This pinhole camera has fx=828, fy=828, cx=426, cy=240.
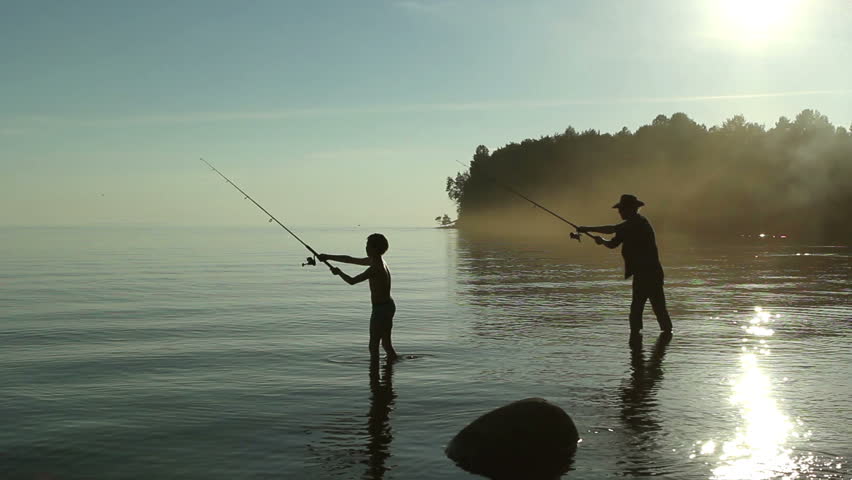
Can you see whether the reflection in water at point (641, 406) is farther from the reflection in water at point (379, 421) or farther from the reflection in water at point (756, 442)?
the reflection in water at point (379, 421)

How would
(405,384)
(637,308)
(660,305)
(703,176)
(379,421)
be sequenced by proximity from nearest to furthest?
(379,421) < (405,384) < (637,308) < (660,305) < (703,176)

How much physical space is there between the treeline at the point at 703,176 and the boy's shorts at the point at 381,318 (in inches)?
2507

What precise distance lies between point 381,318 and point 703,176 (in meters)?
101

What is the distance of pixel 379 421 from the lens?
791cm

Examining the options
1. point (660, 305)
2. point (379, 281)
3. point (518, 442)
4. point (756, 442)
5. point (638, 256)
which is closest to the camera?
point (518, 442)

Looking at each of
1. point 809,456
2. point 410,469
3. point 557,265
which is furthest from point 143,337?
point 557,265

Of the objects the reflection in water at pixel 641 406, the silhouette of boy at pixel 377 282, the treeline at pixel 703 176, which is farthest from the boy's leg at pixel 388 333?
the treeline at pixel 703 176

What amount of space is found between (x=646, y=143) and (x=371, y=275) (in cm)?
11447

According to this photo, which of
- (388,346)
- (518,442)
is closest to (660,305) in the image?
(388,346)

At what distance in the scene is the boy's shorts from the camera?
10.7 metres

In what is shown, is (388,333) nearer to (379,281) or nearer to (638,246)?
(379,281)

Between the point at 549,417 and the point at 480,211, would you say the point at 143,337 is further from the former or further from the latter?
the point at 480,211

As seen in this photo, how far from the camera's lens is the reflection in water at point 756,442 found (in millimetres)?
6297

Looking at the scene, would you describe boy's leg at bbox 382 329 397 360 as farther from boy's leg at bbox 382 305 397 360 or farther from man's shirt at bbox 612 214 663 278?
man's shirt at bbox 612 214 663 278
